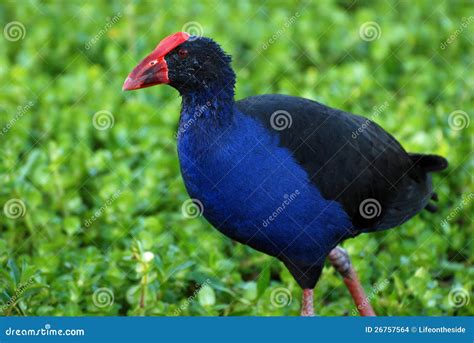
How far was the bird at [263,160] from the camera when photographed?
3.76 meters

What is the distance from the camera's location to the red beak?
12.4 ft

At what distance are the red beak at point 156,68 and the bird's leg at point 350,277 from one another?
128 centimetres

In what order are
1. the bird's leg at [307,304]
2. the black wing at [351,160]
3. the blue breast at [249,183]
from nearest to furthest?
the blue breast at [249,183]
the black wing at [351,160]
the bird's leg at [307,304]

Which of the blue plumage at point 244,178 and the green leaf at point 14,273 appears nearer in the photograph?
the blue plumage at point 244,178

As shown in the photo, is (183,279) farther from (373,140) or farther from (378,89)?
(378,89)

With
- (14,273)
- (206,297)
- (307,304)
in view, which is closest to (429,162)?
(307,304)

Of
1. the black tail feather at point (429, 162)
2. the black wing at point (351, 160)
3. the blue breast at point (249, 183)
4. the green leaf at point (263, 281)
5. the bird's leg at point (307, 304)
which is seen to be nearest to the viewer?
the blue breast at point (249, 183)

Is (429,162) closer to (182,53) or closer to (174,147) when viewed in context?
(182,53)

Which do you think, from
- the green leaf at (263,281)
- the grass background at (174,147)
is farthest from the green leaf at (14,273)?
the green leaf at (263,281)

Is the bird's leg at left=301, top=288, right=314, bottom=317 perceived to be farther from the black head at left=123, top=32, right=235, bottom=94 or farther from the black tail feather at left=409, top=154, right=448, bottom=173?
the black head at left=123, top=32, right=235, bottom=94

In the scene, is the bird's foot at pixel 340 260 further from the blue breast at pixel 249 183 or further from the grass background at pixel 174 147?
the blue breast at pixel 249 183

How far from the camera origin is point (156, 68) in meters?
3.79

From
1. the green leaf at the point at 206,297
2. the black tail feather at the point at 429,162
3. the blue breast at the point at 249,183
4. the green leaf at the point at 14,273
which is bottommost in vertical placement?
the green leaf at the point at 14,273

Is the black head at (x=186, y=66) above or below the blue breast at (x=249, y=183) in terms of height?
above
